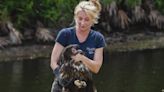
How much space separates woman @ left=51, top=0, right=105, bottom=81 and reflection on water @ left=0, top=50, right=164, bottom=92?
6690 millimetres

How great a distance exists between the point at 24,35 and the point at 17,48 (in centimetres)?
172

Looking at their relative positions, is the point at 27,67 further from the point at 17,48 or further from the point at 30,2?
the point at 30,2

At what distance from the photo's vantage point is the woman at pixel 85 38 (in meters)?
6.04

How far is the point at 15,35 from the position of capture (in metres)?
20.2

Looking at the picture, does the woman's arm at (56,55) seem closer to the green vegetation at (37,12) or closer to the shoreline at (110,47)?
the shoreline at (110,47)

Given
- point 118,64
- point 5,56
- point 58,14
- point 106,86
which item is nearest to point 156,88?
point 106,86

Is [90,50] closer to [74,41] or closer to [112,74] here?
[74,41]

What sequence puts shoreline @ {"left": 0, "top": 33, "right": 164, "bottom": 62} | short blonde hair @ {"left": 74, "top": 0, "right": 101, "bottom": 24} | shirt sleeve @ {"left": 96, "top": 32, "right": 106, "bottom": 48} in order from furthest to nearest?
shoreline @ {"left": 0, "top": 33, "right": 164, "bottom": 62}, shirt sleeve @ {"left": 96, "top": 32, "right": 106, "bottom": 48}, short blonde hair @ {"left": 74, "top": 0, "right": 101, "bottom": 24}

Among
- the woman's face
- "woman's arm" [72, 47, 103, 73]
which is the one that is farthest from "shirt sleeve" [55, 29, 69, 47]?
"woman's arm" [72, 47, 103, 73]

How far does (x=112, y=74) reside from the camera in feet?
49.9

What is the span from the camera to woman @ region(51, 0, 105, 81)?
6039 millimetres

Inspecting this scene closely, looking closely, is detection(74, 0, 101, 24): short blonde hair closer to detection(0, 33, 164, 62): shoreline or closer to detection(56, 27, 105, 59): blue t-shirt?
detection(56, 27, 105, 59): blue t-shirt

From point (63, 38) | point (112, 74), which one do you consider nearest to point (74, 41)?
point (63, 38)

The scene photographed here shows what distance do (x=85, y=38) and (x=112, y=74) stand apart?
9.07 m
